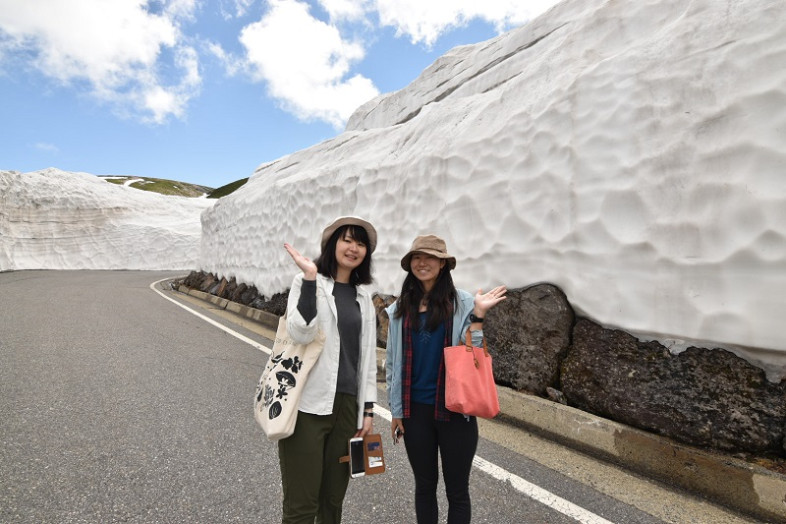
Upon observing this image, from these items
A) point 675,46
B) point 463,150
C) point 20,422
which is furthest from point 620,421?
point 20,422

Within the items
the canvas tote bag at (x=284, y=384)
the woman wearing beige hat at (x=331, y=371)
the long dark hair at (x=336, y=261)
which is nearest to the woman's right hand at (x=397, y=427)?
the woman wearing beige hat at (x=331, y=371)

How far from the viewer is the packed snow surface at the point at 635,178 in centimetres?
278

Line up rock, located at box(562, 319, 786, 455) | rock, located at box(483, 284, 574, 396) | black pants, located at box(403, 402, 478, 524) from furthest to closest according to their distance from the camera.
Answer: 1. rock, located at box(483, 284, 574, 396)
2. rock, located at box(562, 319, 786, 455)
3. black pants, located at box(403, 402, 478, 524)

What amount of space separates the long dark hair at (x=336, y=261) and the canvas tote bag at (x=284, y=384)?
343mm

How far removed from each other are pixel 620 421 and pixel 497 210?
2.45m

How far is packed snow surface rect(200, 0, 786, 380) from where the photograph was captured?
2.78 metres

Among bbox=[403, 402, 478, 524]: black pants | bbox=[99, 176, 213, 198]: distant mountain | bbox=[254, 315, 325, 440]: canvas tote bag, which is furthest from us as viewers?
bbox=[99, 176, 213, 198]: distant mountain

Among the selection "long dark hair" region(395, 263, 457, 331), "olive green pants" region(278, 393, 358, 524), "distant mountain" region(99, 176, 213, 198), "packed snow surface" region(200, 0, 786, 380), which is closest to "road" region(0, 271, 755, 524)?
"olive green pants" region(278, 393, 358, 524)

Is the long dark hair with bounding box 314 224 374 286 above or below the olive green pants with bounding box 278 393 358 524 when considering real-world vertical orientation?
above

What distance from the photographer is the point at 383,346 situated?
6184 millimetres

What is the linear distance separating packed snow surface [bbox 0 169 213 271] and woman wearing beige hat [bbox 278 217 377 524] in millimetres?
32914

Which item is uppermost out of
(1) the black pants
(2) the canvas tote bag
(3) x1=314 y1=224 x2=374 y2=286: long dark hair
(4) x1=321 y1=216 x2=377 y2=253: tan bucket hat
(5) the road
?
(4) x1=321 y1=216 x2=377 y2=253: tan bucket hat

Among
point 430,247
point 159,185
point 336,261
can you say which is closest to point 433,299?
point 430,247

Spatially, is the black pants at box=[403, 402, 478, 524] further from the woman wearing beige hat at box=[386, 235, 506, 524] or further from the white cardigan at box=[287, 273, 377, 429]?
the white cardigan at box=[287, 273, 377, 429]
